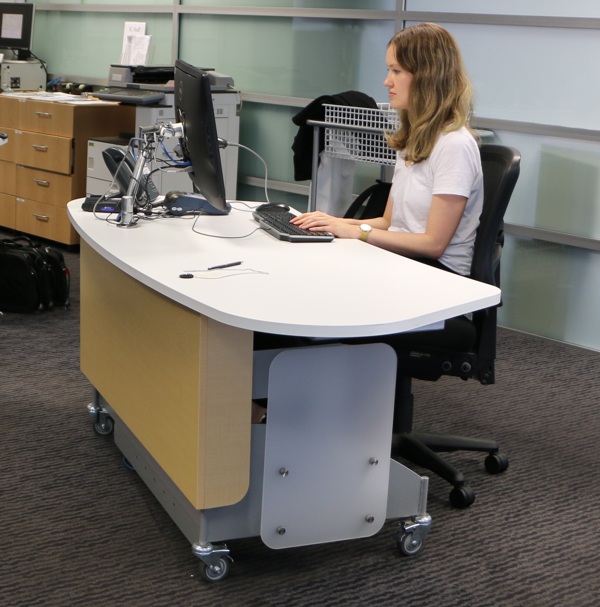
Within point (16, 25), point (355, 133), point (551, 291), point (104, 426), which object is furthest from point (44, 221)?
point (551, 291)

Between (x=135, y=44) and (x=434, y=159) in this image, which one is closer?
(x=434, y=159)

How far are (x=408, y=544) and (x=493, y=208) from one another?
0.85 meters

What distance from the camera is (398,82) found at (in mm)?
2488

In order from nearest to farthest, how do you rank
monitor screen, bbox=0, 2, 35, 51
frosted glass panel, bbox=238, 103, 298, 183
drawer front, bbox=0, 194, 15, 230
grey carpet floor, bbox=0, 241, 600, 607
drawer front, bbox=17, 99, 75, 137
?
grey carpet floor, bbox=0, 241, 600, 607 < drawer front, bbox=17, 99, 75, 137 < frosted glass panel, bbox=238, 103, 298, 183 < drawer front, bbox=0, 194, 15, 230 < monitor screen, bbox=0, 2, 35, 51

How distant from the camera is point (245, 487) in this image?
2.01m

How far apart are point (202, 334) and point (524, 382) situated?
196cm

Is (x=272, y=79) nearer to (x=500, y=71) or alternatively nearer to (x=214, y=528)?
(x=500, y=71)

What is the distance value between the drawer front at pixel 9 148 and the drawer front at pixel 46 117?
0.27 ft

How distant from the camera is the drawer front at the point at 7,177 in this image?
5.55 meters

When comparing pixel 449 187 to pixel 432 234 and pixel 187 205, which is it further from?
pixel 187 205

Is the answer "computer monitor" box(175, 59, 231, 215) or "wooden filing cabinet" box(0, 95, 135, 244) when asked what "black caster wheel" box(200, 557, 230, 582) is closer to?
"computer monitor" box(175, 59, 231, 215)

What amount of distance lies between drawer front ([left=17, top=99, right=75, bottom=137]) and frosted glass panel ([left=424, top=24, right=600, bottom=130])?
7.01 ft

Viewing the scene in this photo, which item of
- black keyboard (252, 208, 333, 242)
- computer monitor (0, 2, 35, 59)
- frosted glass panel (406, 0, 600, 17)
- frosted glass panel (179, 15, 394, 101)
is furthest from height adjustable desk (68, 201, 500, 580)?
computer monitor (0, 2, 35, 59)

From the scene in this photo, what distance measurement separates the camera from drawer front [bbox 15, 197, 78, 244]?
17.2 feet
